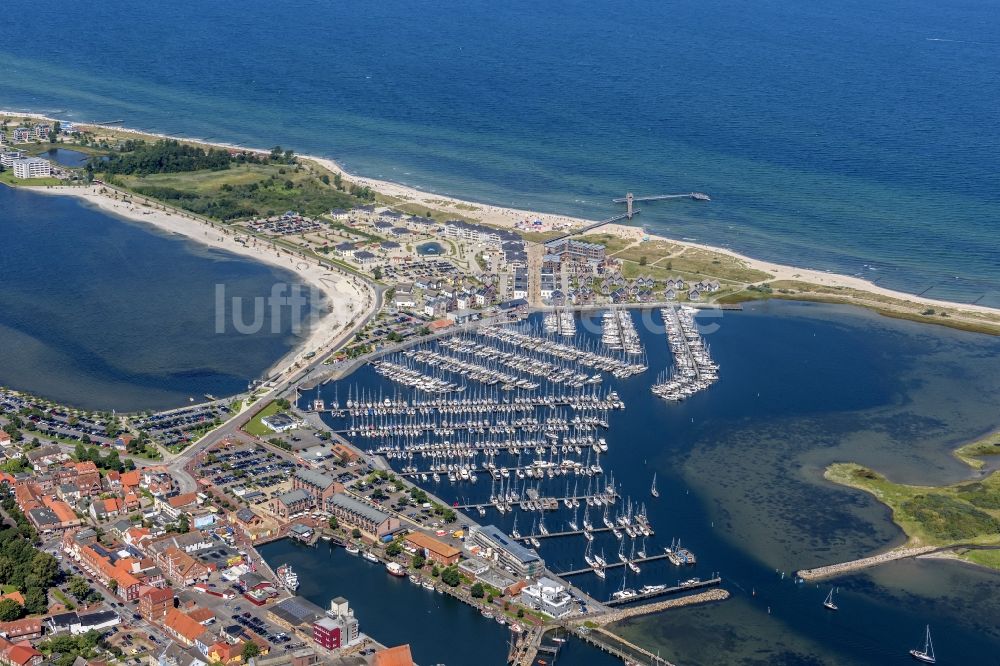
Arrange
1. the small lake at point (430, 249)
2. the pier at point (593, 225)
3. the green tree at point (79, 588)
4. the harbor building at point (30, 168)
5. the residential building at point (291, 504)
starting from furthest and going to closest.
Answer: the harbor building at point (30, 168)
the pier at point (593, 225)
the small lake at point (430, 249)
the residential building at point (291, 504)
the green tree at point (79, 588)

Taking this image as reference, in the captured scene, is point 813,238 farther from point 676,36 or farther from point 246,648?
point 676,36

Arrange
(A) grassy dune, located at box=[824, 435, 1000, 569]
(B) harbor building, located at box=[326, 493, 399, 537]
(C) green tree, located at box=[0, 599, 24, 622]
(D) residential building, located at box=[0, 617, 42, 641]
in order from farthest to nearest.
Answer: (A) grassy dune, located at box=[824, 435, 1000, 569] < (B) harbor building, located at box=[326, 493, 399, 537] < (C) green tree, located at box=[0, 599, 24, 622] < (D) residential building, located at box=[0, 617, 42, 641]

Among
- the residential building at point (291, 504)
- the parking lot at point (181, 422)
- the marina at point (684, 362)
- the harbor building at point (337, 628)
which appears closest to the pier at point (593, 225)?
the marina at point (684, 362)

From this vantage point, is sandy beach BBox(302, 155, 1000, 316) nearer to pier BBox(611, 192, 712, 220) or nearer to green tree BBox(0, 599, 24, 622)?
pier BBox(611, 192, 712, 220)

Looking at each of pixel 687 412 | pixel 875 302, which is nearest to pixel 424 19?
pixel 875 302

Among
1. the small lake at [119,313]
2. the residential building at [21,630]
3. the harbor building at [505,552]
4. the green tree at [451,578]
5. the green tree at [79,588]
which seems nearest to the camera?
the residential building at [21,630]

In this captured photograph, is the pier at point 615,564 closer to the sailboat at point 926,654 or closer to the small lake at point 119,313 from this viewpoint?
the sailboat at point 926,654

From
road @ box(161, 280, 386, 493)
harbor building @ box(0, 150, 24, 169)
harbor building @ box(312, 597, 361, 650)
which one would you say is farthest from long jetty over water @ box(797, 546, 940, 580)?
harbor building @ box(0, 150, 24, 169)
